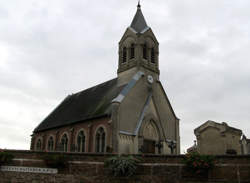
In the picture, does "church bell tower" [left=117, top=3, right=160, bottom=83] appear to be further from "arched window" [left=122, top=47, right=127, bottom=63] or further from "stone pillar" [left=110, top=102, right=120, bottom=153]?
"stone pillar" [left=110, top=102, right=120, bottom=153]

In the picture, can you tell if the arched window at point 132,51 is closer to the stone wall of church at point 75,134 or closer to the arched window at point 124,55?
the arched window at point 124,55

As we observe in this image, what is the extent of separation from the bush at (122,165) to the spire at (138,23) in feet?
74.9

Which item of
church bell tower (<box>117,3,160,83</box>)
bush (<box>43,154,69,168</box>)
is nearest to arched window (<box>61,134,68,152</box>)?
church bell tower (<box>117,3,160,83</box>)

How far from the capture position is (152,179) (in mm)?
15984

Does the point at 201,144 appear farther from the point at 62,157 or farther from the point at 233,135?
the point at 62,157

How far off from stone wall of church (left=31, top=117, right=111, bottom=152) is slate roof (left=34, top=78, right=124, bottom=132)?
1.96 ft

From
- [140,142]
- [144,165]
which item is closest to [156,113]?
[140,142]

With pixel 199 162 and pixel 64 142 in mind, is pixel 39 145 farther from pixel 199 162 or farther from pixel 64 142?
pixel 199 162

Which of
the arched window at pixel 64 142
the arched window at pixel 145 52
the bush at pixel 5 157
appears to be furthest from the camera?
the arched window at pixel 64 142

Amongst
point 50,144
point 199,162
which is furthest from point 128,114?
point 199,162

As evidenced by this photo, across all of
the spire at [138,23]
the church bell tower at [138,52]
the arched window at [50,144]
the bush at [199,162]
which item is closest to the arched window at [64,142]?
the arched window at [50,144]

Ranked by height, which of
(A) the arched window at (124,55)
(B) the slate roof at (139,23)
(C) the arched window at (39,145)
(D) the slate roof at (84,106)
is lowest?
(C) the arched window at (39,145)

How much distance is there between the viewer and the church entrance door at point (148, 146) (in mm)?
30989

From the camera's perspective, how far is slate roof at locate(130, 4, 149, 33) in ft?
122
